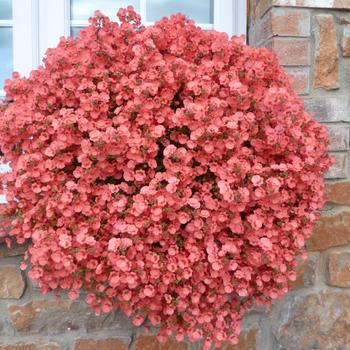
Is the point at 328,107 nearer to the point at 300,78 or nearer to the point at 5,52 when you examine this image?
the point at 300,78

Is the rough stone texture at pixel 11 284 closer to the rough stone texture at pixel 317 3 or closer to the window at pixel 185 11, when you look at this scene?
the window at pixel 185 11

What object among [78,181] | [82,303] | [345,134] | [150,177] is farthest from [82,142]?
[345,134]

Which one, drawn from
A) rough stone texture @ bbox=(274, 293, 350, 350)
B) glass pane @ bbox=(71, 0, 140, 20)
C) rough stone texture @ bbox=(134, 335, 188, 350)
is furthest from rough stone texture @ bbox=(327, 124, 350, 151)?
glass pane @ bbox=(71, 0, 140, 20)

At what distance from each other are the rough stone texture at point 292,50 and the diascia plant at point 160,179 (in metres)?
0.36

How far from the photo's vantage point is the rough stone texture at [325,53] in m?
Answer: 1.95

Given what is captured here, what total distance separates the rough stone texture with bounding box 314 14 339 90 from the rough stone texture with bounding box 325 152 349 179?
0.93 ft

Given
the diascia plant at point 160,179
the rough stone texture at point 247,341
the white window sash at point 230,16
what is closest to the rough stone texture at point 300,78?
the diascia plant at point 160,179

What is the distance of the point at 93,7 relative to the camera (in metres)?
2.35

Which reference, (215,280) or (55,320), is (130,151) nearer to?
(215,280)

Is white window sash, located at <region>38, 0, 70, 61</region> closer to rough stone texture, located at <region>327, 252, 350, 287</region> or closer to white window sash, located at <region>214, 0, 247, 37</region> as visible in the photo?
white window sash, located at <region>214, 0, 247, 37</region>

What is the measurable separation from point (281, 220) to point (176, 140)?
0.42 m

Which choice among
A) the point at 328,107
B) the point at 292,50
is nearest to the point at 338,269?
the point at 328,107

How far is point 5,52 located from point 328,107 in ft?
5.07

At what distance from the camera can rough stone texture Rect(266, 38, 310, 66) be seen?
1932 mm
